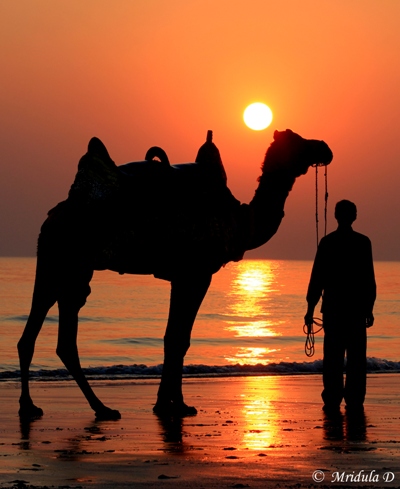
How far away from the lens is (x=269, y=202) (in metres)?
12.4

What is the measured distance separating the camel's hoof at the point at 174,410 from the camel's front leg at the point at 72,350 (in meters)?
0.65

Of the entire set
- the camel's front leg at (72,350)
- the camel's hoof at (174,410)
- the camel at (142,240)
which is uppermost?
the camel at (142,240)

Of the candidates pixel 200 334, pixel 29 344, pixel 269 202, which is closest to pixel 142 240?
pixel 29 344

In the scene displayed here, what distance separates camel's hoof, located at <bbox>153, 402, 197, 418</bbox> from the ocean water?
30.2ft

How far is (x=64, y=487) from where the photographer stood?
714 centimetres

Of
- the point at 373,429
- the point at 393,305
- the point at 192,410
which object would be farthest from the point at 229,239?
the point at 393,305

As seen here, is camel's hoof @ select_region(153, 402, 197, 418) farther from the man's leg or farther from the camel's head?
the camel's head

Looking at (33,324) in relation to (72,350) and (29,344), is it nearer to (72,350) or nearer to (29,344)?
(29,344)

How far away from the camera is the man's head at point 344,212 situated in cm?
1230

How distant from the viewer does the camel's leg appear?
11.7m

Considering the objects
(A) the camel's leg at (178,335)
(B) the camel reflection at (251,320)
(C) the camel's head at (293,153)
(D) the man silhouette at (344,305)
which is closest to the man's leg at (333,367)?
(D) the man silhouette at (344,305)

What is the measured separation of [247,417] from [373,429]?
1518 millimetres

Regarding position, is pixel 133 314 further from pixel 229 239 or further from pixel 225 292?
pixel 229 239

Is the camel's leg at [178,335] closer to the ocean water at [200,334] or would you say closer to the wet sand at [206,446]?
the wet sand at [206,446]
